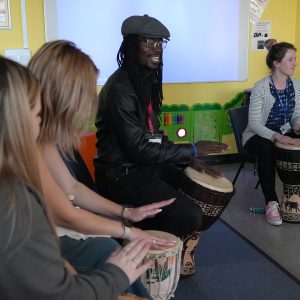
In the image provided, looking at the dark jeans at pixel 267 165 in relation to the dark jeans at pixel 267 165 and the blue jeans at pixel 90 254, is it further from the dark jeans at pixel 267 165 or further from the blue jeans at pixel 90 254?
the blue jeans at pixel 90 254

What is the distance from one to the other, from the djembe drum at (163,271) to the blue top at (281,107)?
6.38 ft

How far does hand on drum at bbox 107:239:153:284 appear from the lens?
44.7 inches

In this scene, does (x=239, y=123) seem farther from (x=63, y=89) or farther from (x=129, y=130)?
(x=63, y=89)

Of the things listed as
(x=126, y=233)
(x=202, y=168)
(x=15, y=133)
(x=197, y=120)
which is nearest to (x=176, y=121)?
(x=197, y=120)

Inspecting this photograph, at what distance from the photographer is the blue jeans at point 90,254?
142cm

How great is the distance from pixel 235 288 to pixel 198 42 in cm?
282

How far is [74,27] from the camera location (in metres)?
4.05

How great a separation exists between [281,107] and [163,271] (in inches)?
82.1

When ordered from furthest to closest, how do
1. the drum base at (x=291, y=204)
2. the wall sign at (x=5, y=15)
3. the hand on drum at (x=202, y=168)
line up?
the wall sign at (x=5, y=15), the drum base at (x=291, y=204), the hand on drum at (x=202, y=168)

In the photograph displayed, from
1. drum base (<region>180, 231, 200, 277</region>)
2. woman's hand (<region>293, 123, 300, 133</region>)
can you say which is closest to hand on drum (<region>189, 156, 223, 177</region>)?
drum base (<region>180, 231, 200, 277</region>)

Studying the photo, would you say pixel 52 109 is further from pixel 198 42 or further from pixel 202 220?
pixel 198 42

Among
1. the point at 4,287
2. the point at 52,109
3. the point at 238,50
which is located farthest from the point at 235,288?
the point at 238,50

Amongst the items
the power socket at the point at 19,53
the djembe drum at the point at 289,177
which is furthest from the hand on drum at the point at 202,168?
the power socket at the point at 19,53

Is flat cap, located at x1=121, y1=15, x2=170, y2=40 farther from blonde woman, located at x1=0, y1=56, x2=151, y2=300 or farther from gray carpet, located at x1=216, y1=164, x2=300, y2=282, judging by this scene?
gray carpet, located at x1=216, y1=164, x2=300, y2=282
